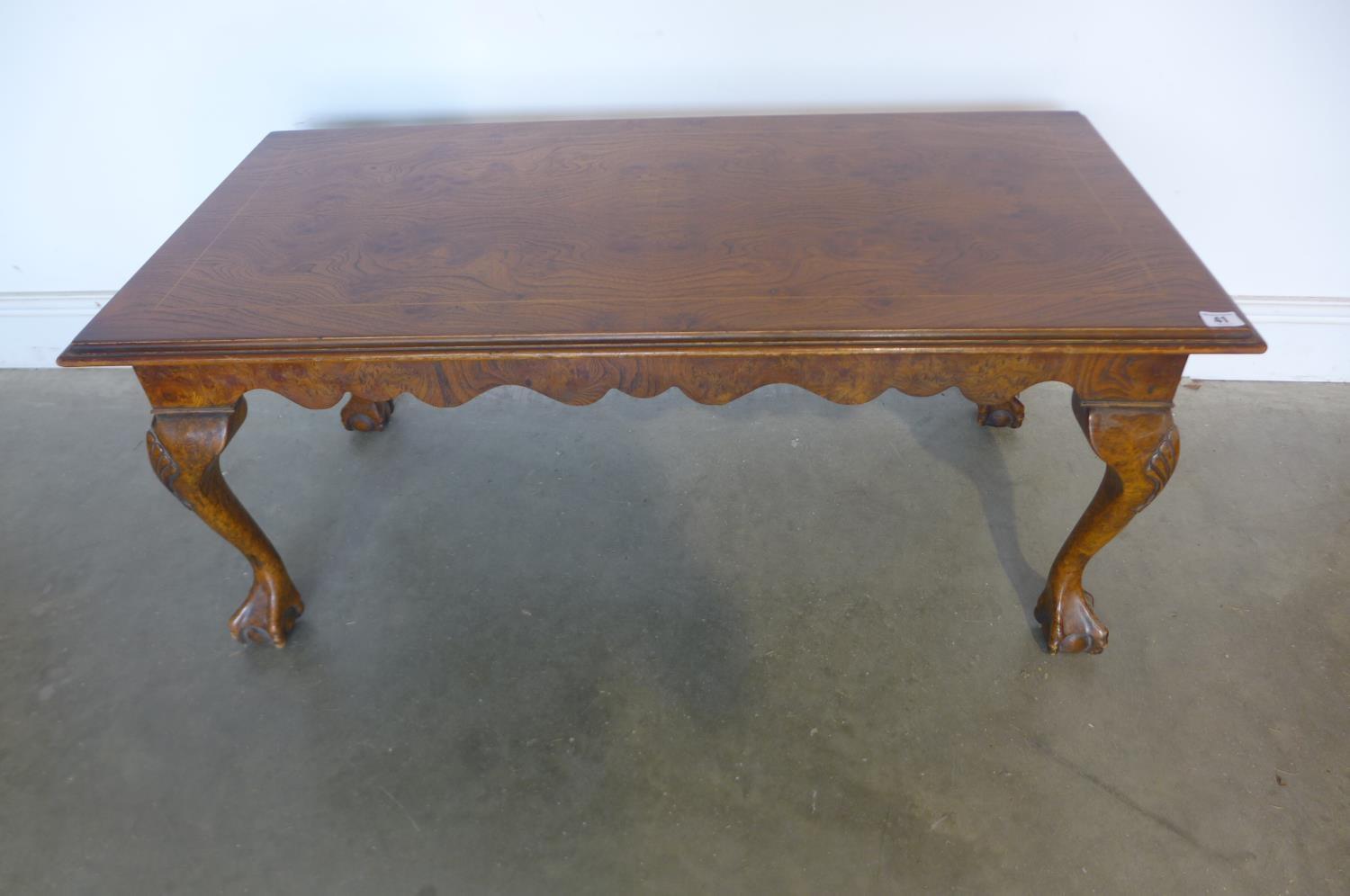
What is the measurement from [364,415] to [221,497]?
705mm

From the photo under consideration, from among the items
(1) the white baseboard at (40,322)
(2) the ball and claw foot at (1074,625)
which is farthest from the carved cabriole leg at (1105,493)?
(1) the white baseboard at (40,322)

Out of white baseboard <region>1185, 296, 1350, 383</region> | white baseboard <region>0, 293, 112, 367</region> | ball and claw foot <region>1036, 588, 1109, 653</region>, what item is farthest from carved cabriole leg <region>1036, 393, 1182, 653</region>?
white baseboard <region>0, 293, 112, 367</region>

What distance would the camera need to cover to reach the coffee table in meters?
1.29

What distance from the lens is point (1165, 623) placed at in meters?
1.74

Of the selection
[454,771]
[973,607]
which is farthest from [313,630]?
[973,607]

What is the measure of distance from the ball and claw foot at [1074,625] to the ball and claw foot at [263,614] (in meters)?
1.59

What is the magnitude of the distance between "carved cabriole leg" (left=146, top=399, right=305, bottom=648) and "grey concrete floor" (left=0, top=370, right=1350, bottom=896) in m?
0.08

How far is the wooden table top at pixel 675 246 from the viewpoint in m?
1.29

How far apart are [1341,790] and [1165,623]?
393mm

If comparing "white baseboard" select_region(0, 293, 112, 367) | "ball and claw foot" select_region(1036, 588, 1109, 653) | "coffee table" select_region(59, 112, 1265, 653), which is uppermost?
"coffee table" select_region(59, 112, 1265, 653)

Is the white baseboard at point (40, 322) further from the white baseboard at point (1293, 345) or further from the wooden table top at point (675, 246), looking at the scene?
the white baseboard at point (1293, 345)

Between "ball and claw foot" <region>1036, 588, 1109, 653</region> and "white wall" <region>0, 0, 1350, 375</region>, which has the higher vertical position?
"white wall" <region>0, 0, 1350, 375</region>

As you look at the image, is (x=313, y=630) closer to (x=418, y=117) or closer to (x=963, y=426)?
(x=418, y=117)

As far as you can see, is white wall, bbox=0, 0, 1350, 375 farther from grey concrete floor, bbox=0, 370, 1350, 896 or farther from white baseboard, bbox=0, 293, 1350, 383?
grey concrete floor, bbox=0, 370, 1350, 896
